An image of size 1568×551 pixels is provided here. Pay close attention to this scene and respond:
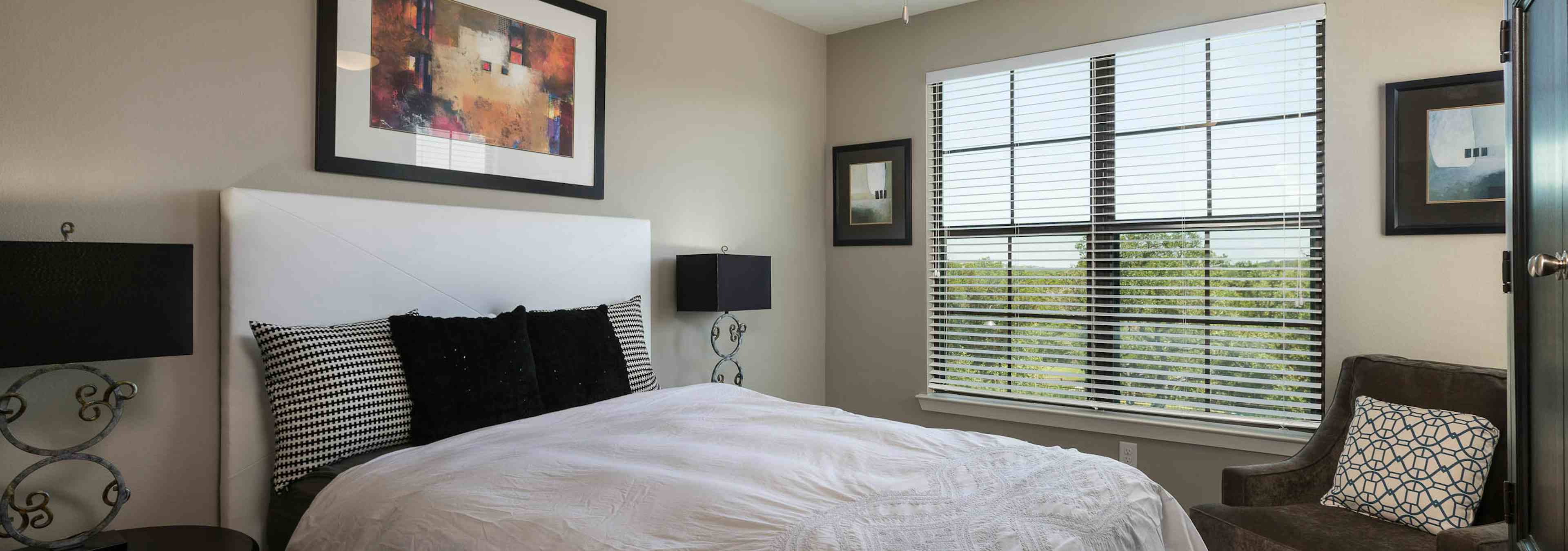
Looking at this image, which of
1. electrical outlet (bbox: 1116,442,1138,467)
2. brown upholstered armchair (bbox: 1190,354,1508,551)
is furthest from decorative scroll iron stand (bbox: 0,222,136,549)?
electrical outlet (bbox: 1116,442,1138,467)

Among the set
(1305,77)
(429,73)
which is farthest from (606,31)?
(1305,77)

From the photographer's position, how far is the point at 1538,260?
1223mm

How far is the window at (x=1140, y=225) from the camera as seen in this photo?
3242 mm

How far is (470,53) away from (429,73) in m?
0.18

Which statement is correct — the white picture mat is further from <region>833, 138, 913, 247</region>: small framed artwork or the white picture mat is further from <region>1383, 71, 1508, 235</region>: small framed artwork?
<region>1383, 71, 1508, 235</region>: small framed artwork

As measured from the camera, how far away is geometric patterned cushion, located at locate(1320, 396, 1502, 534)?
2.33 m

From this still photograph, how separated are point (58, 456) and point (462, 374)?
89 cm

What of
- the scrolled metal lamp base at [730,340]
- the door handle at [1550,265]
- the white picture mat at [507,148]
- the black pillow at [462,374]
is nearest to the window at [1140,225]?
the scrolled metal lamp base at [730,340]

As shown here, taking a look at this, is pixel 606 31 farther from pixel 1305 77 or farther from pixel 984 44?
pixel 1305 77

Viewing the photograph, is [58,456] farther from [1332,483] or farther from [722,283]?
[1332,483]

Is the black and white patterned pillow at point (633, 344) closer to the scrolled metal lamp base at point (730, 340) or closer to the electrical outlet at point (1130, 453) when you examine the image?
the scrolled metal lamp base at point (730, 340)

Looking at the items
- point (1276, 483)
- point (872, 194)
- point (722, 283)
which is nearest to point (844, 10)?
point (872, 194)

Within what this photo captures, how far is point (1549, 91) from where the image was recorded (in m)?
1.28

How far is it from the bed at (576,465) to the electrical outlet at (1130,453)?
1597mm
